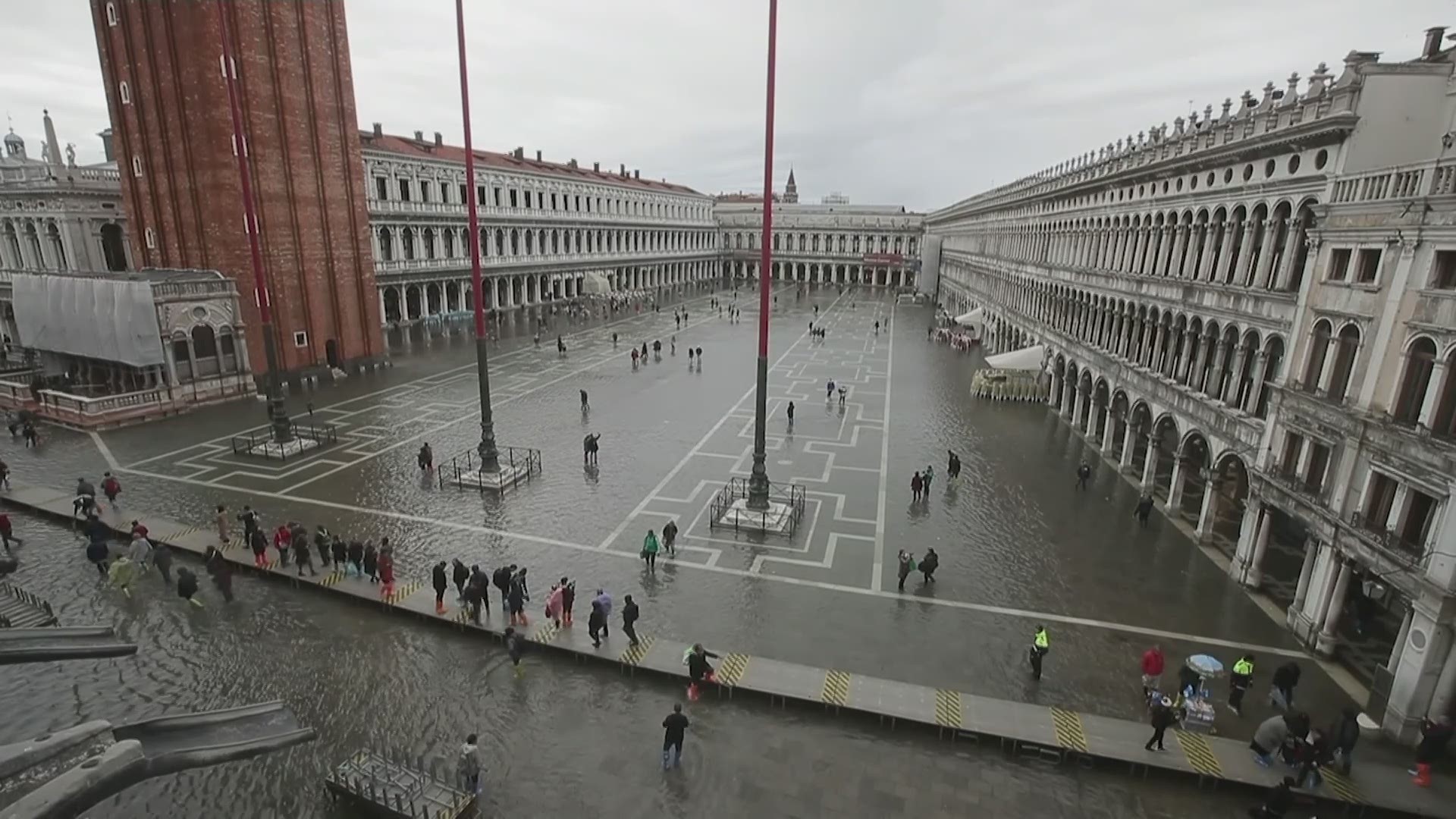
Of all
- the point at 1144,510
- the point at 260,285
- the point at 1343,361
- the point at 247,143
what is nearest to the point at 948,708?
the point at 1343,361

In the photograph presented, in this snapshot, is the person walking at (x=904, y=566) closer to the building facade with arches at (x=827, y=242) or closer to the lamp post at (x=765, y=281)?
the lamp post at (x=765, y=281)

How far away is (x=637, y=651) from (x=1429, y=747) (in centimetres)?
1353

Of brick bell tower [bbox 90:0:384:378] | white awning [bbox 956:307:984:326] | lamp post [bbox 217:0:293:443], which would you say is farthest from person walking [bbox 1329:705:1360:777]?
white awning [bbox 956:307:984:326]

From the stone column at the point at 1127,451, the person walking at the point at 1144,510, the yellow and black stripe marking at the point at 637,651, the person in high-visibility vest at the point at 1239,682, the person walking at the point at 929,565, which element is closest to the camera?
the person in high-visibility vest at the point at 1239,682

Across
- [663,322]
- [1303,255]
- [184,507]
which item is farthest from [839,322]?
[184,507]

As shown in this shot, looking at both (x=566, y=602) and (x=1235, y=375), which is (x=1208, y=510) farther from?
(x=566, y=602)

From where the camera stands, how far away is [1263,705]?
13320 millimetres

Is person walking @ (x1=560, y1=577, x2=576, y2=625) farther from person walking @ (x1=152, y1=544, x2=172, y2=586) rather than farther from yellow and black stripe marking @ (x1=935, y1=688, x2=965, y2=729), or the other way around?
person walking @ (x1=152, y1=544, x2=172, y2=586)

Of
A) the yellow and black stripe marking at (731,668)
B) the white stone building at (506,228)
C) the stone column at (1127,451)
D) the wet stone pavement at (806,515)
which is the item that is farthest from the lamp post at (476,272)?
the white stone building at (506,228)

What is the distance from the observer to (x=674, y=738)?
36.1 feet

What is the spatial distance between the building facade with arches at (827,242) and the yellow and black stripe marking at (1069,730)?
108m

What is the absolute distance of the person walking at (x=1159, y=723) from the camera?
1134 cm

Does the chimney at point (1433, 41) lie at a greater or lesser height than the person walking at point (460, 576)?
greater

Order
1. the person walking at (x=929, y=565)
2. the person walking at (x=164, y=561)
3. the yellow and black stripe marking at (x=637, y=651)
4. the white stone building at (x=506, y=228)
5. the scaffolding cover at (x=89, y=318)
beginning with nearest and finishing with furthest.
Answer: the yellow and black stripe marking at (x=637, y=651) < the person walking at (x=164, y=561) < the person walking at (x=929, y=565) < the scaffolding cover at (x=89, y=318) < the white stone building at (x=506, y=228)
